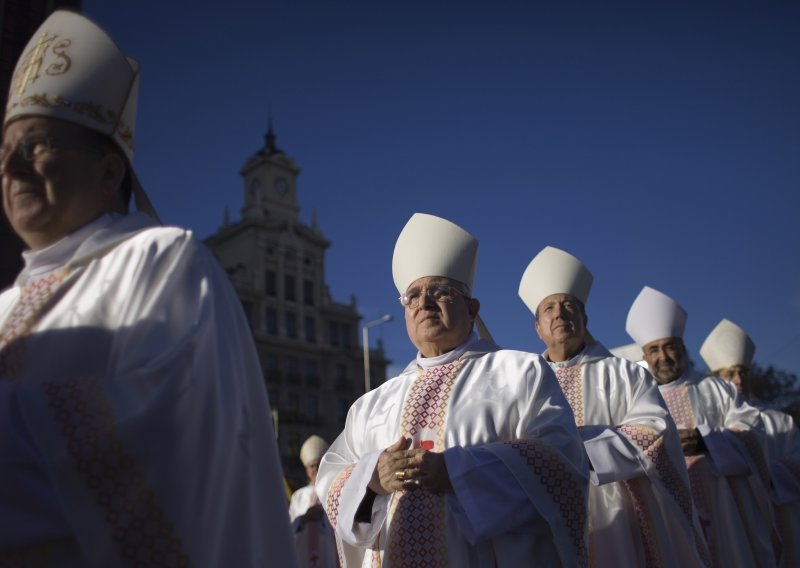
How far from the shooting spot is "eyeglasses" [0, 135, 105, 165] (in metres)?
2.49

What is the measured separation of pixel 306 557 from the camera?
12648mm

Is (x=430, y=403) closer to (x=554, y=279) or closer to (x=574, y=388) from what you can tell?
(x=574, y=388)

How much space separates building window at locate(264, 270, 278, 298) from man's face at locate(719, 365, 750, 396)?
43139 millimetres

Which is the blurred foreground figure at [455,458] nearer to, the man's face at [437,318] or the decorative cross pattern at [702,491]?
the man's face at [437,318]

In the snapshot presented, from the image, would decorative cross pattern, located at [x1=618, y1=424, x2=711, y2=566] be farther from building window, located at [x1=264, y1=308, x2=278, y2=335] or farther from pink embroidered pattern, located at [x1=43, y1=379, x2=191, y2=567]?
building window, located at [x1=264, y1=308, x2=278, y2=335]

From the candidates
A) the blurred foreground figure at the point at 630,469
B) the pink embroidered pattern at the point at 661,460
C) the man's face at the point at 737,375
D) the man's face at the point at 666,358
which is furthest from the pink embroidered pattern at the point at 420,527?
the man's face at the point at 737,375

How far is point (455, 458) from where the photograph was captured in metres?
3.66

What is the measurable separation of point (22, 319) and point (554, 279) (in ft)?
14.2

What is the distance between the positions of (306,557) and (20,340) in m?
11.1

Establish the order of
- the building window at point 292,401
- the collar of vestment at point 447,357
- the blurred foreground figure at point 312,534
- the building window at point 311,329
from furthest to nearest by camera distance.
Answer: the building window at point 311,329
the building window at point 292,401
the blurred foreground figure at point 312,534
the collar of vestment at point 447,357

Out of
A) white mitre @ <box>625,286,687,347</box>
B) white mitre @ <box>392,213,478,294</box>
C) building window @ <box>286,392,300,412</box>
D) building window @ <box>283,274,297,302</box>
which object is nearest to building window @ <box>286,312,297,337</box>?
building window @ <box>283,274,297,302</box>

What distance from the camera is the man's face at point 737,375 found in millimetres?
9250

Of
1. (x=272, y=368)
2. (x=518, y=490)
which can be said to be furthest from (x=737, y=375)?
(x=272, y=368)

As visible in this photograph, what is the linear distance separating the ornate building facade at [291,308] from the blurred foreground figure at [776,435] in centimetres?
3956
